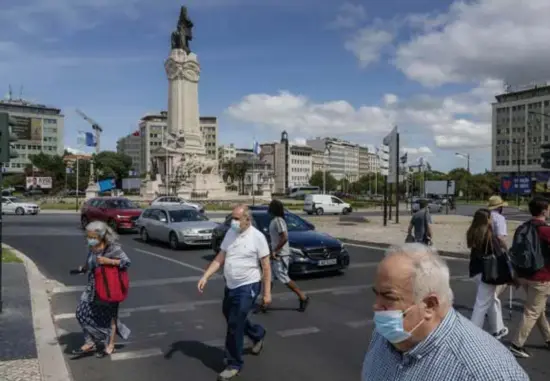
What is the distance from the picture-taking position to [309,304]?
30.1 feet

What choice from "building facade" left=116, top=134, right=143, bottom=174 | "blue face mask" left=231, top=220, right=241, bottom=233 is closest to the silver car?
"blue face mask" left=231, top=220, right=241, bottom=233

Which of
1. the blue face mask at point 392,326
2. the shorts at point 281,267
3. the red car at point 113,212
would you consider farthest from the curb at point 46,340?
the red car at point 113,212

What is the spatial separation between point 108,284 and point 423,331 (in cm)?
476

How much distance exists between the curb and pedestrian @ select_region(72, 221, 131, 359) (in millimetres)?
324

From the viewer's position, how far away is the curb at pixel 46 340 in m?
5.58

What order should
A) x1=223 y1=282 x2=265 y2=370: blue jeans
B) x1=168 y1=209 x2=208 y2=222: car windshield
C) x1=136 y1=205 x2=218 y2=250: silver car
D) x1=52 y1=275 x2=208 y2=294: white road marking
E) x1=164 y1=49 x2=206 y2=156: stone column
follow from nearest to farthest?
x1=223 y1=282 x2=265 y2=370: blue jeans
x1=52 y1=275 x2=208 y2=294: white road marking
x1=136 y1=205 x2=218 y2=250: silver car
x1=168 y1=209 x2=208 y2=222: car windshield
x1=164 y1=49 x2=206 y2=156: stone column

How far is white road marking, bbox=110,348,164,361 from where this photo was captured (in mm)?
6266

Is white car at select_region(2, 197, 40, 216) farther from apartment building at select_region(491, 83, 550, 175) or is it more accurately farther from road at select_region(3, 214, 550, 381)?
apartment building at select_region(491, 83, 550, 175)

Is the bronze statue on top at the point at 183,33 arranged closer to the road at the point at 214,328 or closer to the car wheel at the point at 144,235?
the car wheel at the point at 144,235

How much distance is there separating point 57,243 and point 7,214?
2666cm

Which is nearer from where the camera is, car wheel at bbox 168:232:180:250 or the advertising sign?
car wheel at bbox 168:232:180:250

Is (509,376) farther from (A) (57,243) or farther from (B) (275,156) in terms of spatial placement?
(B) (275,156)

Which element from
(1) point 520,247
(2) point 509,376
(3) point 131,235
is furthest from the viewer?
(3) point 131,235

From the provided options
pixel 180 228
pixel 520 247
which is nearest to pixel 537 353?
pixel 520 247
